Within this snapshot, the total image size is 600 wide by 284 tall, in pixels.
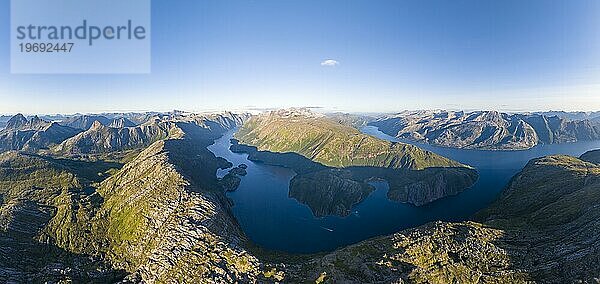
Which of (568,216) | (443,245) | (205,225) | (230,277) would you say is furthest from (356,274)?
(568,216)

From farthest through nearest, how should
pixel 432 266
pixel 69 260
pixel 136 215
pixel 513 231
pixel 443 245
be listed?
pixel 136 215
pixel 69 260
pixel 513 231
pixel 443 245
pixel 432 266

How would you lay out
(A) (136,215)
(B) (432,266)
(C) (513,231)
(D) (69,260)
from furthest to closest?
(A) (136,215) < (D) (69,260) < (C) (513,231) < (B) (432,266)

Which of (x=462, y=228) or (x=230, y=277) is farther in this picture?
(x=462, y=228)

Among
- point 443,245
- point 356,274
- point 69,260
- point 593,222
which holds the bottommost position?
point 69,260

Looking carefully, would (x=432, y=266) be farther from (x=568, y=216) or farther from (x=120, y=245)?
(x=120, y=245)

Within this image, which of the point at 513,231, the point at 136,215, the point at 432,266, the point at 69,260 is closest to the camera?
the point at 432,266

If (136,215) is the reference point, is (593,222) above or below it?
above

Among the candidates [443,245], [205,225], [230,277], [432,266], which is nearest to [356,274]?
[432,266]

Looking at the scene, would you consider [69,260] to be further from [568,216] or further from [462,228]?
[568,216]

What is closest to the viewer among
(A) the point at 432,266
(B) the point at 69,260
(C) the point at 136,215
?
(A) the point at 432,266
